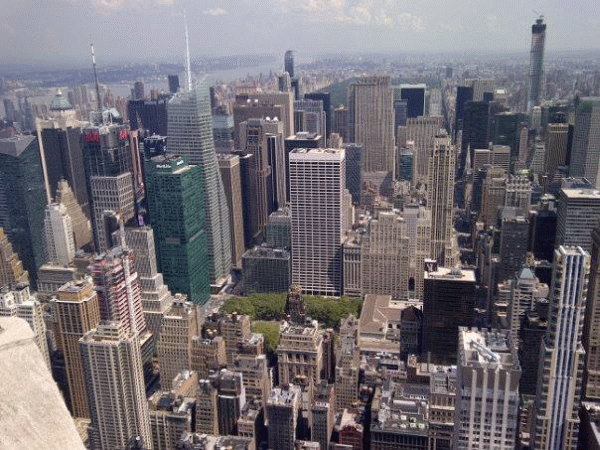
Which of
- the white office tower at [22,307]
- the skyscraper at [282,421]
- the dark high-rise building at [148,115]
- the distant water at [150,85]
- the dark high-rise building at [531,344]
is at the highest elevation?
the distant water at [150,85]

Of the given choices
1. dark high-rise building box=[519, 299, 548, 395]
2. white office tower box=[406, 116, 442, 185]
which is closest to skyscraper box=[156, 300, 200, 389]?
dark high-rise building box=[519, 299, 548, 395]

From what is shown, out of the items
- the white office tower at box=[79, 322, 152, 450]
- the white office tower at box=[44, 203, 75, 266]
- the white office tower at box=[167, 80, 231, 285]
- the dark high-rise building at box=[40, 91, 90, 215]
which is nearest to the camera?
the white office tower at box=[79, 322, 152, 450]

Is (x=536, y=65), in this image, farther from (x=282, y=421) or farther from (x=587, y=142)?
(x=282, y=421)

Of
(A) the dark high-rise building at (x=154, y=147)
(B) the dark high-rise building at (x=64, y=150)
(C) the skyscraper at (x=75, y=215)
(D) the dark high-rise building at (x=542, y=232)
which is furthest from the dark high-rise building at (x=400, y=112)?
(C) the skyscraper at (x=75, y=215)

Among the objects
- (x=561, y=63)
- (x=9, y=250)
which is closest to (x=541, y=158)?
(x=561, y=63)

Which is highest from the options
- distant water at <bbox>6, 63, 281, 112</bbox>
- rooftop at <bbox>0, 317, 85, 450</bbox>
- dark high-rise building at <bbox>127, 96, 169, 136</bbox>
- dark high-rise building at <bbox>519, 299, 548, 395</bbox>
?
distant water at <bbox>6, 63, 281, 112</bbox>

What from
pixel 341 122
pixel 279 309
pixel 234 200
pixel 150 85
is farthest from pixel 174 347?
pixel 341 122

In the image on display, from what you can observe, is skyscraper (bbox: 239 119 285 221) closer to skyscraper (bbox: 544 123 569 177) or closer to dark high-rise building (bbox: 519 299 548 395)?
skyscraper (bbox: 544 123 569 177)

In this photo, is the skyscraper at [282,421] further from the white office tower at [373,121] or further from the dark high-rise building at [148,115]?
the white office tower at [373,121]
